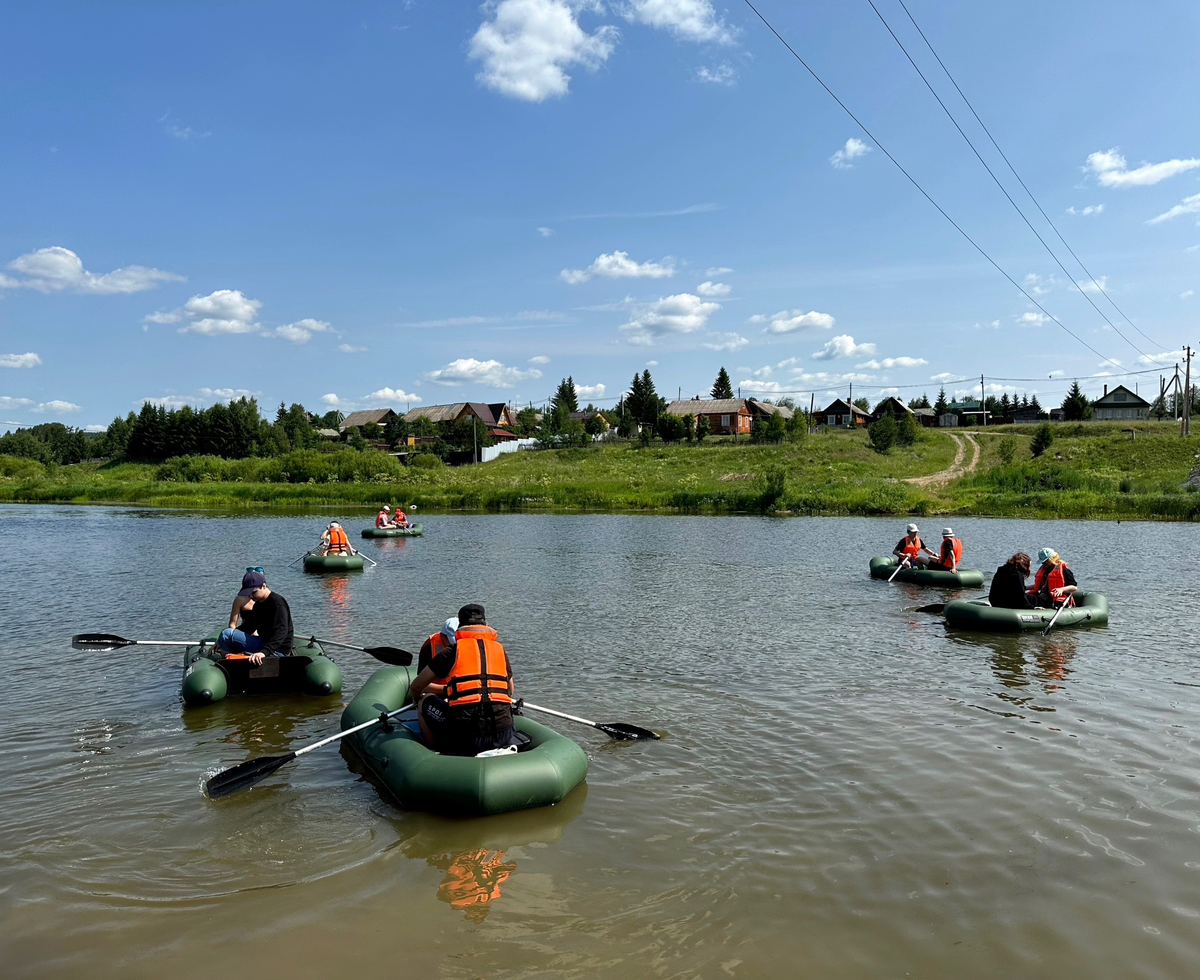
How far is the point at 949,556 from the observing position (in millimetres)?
21531

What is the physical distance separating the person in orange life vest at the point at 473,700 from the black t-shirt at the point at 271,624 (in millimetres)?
Result: 4181

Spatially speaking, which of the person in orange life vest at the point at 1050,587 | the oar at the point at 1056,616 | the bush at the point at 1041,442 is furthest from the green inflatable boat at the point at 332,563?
the bush at the point at 1041,442

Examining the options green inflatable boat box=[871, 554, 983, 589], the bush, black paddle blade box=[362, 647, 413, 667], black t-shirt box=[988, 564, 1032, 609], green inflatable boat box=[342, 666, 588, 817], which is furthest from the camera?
the bush

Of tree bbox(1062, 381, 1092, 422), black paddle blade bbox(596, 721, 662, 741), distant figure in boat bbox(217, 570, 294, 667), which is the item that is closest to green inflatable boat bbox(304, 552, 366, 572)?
distant figure in boat bbox(217, 570, 294, 667)

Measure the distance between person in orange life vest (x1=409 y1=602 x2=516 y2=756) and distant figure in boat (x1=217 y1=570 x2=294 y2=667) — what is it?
4.20 m

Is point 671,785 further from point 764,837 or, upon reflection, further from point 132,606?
point 132,606

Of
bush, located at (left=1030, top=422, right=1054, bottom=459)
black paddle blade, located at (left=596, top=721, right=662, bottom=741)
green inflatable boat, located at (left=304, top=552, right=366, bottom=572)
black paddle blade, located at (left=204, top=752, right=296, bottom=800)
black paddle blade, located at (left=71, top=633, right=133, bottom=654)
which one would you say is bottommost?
black paddle blade, located at (left=596, top=721, right=662, bottom=741)

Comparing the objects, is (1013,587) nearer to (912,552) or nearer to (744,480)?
(912,552)

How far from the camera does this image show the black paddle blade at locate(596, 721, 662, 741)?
30.5 ft

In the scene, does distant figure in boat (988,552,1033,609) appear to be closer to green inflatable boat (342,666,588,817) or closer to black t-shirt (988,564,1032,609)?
black t-shirt (988,564,1032,609)

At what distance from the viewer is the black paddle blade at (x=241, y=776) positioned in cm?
769

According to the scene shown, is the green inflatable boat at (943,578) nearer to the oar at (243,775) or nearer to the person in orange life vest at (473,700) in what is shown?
the person in orange life vest at (473,700)

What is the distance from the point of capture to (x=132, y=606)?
1833 cm

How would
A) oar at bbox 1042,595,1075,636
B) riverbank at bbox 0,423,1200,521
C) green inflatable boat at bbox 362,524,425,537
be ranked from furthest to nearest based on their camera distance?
riverbank at bbox 0,423,1200,521
green inflatable boat at bbox 362,524,425,537
oar at bbox 1042,595,1075,636
